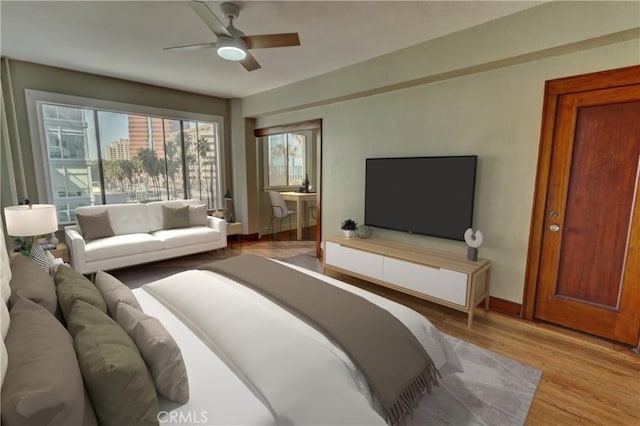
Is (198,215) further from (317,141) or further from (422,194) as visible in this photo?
(422,194)

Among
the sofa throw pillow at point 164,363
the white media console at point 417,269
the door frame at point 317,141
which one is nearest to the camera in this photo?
the sofa throw pillow at point 164,363

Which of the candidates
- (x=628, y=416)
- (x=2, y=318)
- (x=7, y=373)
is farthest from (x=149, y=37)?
(x=628, y=416)

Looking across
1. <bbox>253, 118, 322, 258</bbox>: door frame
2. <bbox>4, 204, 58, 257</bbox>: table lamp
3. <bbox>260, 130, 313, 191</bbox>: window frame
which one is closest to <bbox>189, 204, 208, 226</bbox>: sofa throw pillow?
<bbox>260, 130, 313, 191</bbox>: window frame

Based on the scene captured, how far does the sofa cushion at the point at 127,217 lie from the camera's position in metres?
4.10


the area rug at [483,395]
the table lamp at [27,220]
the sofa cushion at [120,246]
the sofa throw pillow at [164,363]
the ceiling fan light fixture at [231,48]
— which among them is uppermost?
the ceiling fan light fixture at [231,48]

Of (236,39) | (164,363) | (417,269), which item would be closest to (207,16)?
(236,39)

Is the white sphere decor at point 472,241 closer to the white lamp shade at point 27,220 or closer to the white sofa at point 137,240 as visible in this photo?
the white sofa at point 137,240

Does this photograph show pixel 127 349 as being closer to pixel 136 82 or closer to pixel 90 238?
pixel 90 238

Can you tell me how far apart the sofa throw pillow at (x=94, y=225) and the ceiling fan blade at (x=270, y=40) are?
2.97m

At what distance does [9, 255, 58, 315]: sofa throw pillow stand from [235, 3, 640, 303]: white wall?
3.06m

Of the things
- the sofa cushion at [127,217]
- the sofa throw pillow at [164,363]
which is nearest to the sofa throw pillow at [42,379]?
the sofa throw pillow at [164,363]

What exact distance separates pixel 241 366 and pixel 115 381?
1.60 feet

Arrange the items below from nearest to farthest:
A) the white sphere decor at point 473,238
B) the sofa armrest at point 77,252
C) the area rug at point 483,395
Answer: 1. the area rug at point 483,395
2. the white sphere decor at point 473,238
3. the sofa armrest at point 77,252

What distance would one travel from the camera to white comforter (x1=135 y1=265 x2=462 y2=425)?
111 centimetres
